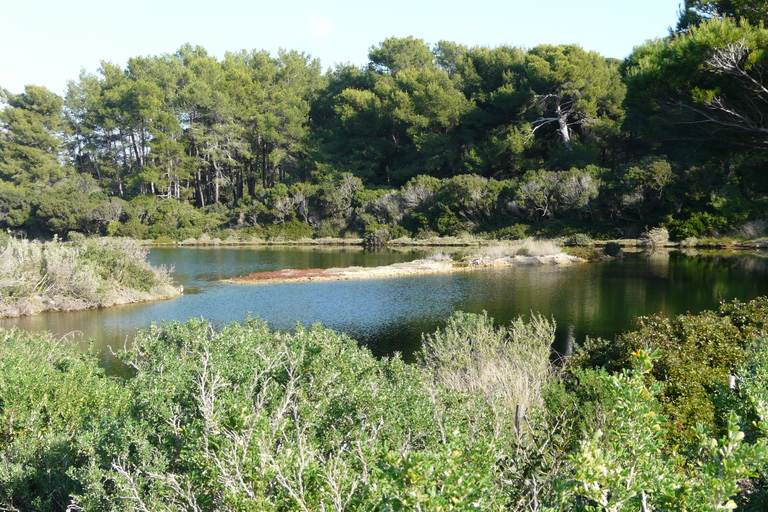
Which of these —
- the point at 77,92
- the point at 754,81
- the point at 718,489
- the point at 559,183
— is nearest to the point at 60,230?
the point at 77,92

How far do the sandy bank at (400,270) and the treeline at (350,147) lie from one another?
8.03 m

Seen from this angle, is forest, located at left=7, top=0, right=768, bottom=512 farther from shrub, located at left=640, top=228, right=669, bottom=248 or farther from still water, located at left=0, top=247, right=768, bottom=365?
still water, located at left=0, top=247, right=768, bottom=365

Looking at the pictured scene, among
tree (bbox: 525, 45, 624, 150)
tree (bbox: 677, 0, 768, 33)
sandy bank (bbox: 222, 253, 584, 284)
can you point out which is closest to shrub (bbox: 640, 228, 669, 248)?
sandy bank (bbox: 222, 253, 584, 284)

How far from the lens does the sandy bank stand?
2242cm

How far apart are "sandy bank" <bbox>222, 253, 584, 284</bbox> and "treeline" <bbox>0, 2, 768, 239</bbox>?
26.3 feet

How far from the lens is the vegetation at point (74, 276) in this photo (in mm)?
14383

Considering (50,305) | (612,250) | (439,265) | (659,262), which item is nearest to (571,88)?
(612,250)

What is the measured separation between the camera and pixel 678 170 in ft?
104

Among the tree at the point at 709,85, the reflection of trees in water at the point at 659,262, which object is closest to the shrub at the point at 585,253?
the reflection of trees in water at the point at 659,262

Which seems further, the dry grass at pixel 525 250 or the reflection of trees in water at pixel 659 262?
the dry grass at pixel 525 250

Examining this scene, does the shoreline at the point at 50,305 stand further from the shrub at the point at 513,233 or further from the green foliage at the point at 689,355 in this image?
the shrub at the point at 513,233

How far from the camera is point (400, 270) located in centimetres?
2416

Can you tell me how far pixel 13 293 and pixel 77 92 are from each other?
2262 inches

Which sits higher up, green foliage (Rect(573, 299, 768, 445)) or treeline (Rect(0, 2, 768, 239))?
treeline (Rect(0, 2, 768, 239))
